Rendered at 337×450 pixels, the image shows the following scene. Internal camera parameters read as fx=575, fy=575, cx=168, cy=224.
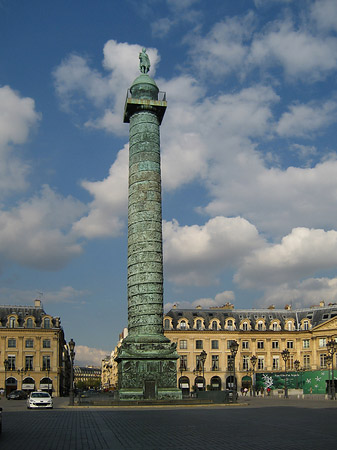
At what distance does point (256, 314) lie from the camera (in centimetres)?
7206

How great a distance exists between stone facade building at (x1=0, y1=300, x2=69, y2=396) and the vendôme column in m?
32.4

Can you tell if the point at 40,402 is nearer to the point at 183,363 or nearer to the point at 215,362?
the point at 183,363

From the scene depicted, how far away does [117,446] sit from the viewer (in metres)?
11.5

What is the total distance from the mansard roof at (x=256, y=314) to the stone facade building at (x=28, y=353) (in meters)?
13.9

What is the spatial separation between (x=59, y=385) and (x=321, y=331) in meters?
30.6

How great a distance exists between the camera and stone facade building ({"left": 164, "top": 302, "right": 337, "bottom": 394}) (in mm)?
65812

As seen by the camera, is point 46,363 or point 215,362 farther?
point 215,362

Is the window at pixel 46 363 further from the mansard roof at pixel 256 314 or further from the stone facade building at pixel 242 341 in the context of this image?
the mansard roof at pixel 256 314

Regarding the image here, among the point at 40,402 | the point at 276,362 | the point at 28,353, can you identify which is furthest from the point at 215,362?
the point at 40,402

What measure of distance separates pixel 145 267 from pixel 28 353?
115ft

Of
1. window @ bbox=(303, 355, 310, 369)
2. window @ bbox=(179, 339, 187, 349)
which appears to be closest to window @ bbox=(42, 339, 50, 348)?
window @ bbox=(179, 339, 187, 349)

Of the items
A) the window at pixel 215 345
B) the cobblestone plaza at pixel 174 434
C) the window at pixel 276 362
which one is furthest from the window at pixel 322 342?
the cobblestone plaza at pixel 174 434

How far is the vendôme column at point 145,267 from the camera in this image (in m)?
31.4

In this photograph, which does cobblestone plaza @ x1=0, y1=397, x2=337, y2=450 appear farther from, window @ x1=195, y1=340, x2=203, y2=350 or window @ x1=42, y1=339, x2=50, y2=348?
window @ x1=195, y1=340, x2=203, y2=350
